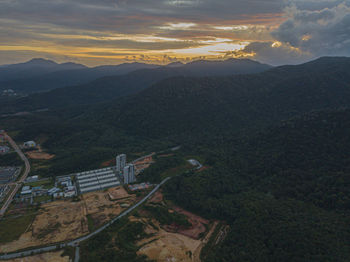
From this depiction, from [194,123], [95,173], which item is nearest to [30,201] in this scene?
[95,173]

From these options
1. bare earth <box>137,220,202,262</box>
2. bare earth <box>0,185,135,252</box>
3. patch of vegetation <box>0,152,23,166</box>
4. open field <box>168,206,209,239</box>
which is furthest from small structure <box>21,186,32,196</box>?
open field <box>168,206,209,239</box>

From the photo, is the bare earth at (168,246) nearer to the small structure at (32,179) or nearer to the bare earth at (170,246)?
the bare earth at (170,246)

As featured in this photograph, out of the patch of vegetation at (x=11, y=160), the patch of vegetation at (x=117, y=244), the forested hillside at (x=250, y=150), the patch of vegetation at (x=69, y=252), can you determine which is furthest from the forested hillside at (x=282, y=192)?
the patch of vegetation at (x=11, y=160)

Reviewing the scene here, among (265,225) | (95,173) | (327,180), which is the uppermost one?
(327,180)

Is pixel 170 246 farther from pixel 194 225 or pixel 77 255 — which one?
pixel 77 255

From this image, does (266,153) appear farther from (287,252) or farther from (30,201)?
(30,201)

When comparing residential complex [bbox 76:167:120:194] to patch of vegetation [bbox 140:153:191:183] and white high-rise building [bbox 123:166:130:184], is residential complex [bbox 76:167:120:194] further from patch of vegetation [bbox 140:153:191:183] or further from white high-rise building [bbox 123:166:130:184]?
patch of vegetation [bbox 140:153:191:183]

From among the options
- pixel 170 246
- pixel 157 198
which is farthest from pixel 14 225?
pixel 170 246

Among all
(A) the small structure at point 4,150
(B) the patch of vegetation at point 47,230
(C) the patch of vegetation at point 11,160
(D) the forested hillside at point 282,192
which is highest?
(D) the forested hillside at point 282,192
